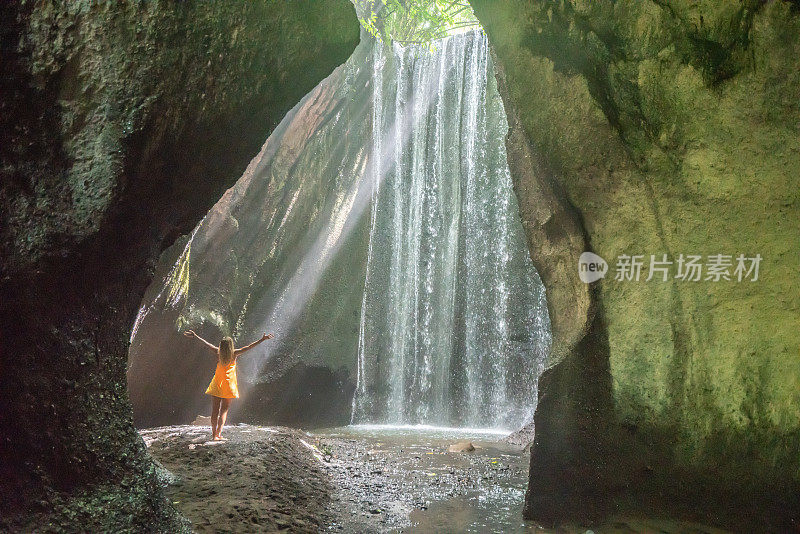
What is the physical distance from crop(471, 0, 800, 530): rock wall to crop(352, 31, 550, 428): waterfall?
27.4 ft

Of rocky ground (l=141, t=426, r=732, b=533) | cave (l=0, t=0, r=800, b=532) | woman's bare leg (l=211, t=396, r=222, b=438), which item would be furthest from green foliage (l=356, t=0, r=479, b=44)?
rocky ground (l=141, t=426, r=732, b=533)

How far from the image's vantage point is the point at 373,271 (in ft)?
48.6

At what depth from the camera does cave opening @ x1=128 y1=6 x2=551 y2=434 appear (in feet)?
35.4

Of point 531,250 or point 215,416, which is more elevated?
point 531,250

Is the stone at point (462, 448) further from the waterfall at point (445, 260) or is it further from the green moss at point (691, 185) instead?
the waterfall at point (445, 260)

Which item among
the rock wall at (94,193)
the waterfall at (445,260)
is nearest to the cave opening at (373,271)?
the waterfall at (445,260)

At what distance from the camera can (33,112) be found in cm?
266

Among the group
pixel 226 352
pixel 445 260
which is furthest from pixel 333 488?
pixel 445 260

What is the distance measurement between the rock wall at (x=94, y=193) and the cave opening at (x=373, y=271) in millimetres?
6619

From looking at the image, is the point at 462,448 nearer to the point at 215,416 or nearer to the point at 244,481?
the point at 215,416

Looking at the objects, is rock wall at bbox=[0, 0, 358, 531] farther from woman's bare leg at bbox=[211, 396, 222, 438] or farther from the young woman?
the young woman

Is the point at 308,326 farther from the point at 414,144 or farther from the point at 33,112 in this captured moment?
the point at 33,112

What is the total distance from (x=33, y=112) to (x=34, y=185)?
15.5 inches

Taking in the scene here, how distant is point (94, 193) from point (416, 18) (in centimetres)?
1477
